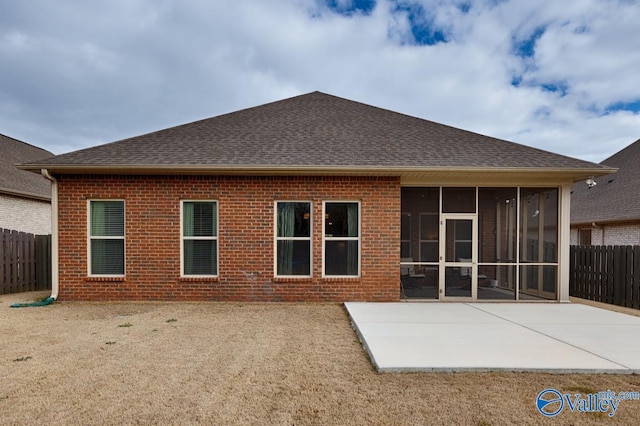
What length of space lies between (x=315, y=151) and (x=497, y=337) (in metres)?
5.52

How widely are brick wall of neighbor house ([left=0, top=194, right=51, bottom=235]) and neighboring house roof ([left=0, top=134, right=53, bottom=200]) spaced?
1.22ft

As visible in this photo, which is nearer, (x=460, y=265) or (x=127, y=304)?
(x=127, y=304)

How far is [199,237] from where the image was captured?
863 cm

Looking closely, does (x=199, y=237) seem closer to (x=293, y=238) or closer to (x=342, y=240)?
(x=293, y=238)

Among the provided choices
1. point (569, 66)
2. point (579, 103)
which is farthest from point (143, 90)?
point (579, 103)

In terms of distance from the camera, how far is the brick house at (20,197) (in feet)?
44.9

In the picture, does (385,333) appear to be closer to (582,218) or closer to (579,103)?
(582,218)

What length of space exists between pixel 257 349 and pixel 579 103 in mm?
28835

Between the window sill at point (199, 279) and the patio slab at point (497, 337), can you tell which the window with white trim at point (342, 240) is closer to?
Result: the patio slab at point (497, 337)

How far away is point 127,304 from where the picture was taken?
8289 mm

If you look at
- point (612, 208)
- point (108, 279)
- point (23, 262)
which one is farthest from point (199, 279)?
point (612, 208)

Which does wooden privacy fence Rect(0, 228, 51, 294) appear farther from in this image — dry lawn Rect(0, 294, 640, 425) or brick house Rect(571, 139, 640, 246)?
brick house Rect(571, 139, 640, 246)

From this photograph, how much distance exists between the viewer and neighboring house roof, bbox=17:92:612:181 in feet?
26.7

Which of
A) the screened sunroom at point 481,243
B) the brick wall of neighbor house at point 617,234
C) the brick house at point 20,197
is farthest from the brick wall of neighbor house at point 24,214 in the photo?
the brick wall of neighbor house at point 617,234
